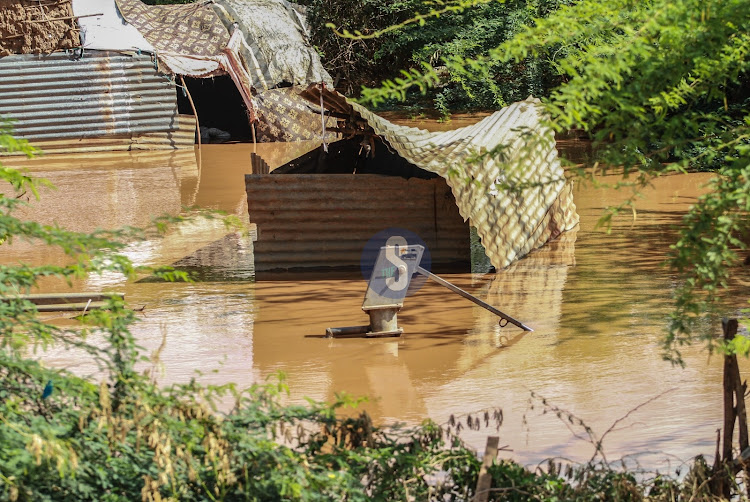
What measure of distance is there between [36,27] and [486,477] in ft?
57.1

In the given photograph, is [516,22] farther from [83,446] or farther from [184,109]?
[83,446]

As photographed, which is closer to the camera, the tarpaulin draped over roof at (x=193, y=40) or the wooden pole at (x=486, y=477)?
the wooden pole at (x=486, y=477)

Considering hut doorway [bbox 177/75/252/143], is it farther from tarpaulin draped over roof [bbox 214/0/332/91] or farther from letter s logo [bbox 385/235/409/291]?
letter s logo [bbox 385/235/409/291]

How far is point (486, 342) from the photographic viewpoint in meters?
7.97

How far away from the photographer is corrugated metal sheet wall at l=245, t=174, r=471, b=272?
10406 millimetres

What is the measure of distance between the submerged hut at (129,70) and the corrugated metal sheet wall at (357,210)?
941 centimetres

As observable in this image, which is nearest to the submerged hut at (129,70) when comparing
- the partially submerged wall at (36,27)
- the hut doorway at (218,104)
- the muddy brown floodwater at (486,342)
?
the partially submerged wall at (36,27)

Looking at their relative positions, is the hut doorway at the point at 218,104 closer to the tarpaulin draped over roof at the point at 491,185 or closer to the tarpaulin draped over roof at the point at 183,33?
the tarpaulin draped over roof at the point at 183,33

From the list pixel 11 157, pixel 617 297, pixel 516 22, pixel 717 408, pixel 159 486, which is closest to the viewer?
pixel 159 486

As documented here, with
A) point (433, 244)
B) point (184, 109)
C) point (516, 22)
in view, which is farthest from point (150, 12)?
point (433, 244)

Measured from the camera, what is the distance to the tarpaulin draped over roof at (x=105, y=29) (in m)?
19.8

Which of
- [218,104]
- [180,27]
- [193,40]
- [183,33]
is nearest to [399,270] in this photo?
[193,40]

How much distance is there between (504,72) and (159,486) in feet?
65.3

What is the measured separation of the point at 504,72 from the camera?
75.3ft
